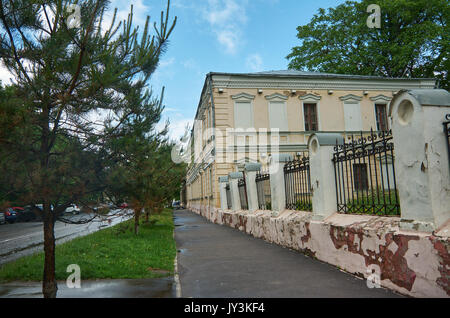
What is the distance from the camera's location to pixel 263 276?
554 cm

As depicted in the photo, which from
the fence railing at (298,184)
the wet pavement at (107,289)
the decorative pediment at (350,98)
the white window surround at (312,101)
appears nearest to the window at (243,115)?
the white window surround at (312,101)

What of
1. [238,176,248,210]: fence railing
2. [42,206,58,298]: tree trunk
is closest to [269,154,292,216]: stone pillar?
[238,176,248,210]: fence railing

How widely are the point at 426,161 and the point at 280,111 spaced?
54.0 feet

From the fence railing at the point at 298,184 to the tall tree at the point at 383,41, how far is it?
72.4 ft

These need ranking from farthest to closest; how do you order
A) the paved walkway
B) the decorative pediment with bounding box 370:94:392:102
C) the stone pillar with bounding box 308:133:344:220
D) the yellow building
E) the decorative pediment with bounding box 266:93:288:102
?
the decorative pediment with bounding box 370:94:392:102
the decorative pediment with bounding box 266:93:288:102
the yellow building
the stone pillar with bounding box 308:133:344:220
the paved walkway

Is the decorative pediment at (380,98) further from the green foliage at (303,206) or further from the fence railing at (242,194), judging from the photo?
the green foliage at (303,206)

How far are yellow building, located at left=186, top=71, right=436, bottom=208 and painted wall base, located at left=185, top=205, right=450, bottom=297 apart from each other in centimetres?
1131

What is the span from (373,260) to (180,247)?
5884 millimetres

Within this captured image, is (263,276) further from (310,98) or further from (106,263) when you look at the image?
(310,98)

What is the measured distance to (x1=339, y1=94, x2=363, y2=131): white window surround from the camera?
21078 mm

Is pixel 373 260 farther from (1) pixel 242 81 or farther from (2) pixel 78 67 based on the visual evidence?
(1) pixel 242 81

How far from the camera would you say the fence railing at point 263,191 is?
10.9 m

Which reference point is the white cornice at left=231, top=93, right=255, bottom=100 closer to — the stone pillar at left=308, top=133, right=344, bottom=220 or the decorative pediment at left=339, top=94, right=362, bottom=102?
the decorative pediment at left=339, top=94, right=362, bottom=102
